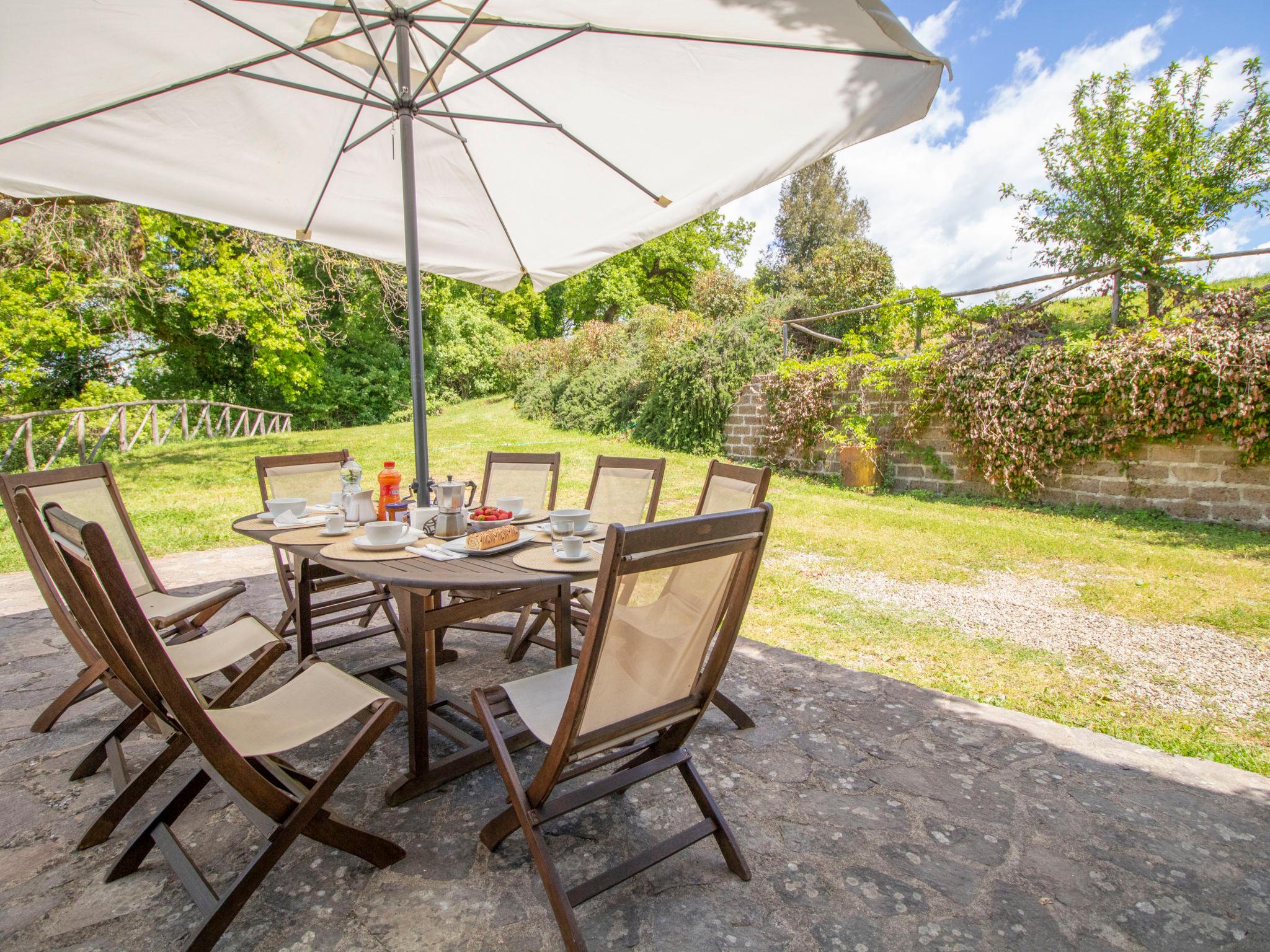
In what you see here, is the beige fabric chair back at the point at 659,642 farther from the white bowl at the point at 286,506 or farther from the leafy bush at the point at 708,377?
the leafy bush at the point at 708,377

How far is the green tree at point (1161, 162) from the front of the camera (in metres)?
11.5

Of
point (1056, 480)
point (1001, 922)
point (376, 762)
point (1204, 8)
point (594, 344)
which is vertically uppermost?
point (1204, 8)

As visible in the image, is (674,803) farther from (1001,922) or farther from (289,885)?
(289,885)

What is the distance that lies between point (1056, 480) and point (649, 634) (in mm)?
6733

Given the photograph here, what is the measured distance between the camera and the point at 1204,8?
614 inches

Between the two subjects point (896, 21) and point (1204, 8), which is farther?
point (1204, 8)

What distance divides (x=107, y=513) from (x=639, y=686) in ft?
9.47

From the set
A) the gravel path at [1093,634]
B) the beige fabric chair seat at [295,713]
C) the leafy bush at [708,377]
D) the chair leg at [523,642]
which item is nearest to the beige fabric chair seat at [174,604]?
the beige fabric chair seat at [295,713]

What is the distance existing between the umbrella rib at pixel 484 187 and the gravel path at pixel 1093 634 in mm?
3089

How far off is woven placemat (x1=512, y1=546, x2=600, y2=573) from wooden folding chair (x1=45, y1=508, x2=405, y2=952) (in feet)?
1.95

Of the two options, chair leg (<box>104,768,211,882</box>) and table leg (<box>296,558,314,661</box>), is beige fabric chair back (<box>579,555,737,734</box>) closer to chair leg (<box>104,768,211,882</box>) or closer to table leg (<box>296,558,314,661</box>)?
chair leg (<box>104,768,211,882</box>)

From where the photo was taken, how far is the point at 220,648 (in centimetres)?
247

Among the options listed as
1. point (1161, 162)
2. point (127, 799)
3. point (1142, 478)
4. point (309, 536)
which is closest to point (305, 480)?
point (309, 536)

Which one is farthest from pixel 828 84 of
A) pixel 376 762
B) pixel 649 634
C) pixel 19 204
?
pixel 19 204
